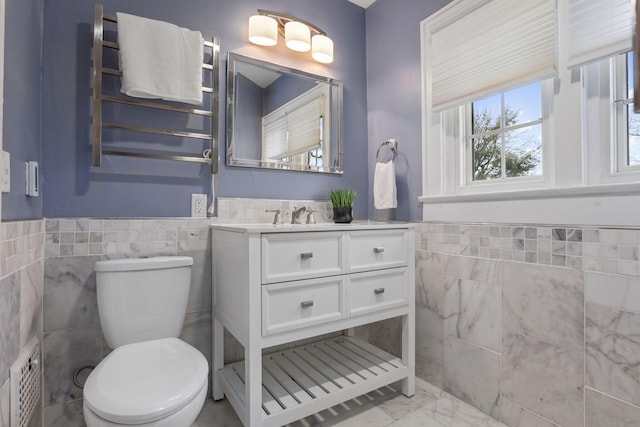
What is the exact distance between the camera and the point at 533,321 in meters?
1.38

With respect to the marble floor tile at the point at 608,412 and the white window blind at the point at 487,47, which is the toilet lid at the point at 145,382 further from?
the white window blind at the point at 487,47

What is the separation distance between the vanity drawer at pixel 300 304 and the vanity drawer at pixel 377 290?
76 mm

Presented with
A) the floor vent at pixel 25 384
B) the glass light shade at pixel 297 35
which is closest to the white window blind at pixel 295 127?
the glass light shade at pixel 297 35

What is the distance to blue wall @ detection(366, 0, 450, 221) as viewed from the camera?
194 cm

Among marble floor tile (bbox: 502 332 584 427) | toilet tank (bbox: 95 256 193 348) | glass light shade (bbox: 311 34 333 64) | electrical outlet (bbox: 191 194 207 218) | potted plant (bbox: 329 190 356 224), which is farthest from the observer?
glass light shade (bbox: 311 34 333 64)

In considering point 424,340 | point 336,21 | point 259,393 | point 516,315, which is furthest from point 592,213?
point 336,21

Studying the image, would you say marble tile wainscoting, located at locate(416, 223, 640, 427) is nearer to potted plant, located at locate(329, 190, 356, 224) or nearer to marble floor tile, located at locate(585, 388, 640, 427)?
marble floor tile, located at locate(585, 388, 640, 427)

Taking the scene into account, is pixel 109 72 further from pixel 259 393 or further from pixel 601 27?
pixel 601 27

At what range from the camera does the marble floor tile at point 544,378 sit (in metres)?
1.25

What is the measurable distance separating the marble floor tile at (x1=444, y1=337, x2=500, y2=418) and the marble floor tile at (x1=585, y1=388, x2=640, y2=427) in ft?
1.13

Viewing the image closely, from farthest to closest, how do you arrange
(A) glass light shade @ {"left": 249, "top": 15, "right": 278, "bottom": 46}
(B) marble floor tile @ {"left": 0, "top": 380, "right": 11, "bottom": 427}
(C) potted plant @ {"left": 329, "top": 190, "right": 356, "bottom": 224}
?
(C) potted plant @ {"left": 329, "top": 190, "right": 356, "bottom": 224} < (A) glass light shade @ {"left": 249, "top": 15, "right": 278, "bottom": 46} < (B) marble floor tile @ {"left": 0, "top": 380, "right": 11, "bottom": 427}

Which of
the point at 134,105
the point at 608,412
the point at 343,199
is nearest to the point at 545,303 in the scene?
the point at 608,412

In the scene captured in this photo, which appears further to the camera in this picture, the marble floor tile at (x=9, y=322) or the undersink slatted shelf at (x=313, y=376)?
the undersink slatted shelf at (x=313, y=376)

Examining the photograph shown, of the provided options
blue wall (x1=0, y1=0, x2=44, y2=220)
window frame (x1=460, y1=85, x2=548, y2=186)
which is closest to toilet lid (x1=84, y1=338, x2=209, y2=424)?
blue wall (x1=0, y1=0, x2=44, y2=220)
